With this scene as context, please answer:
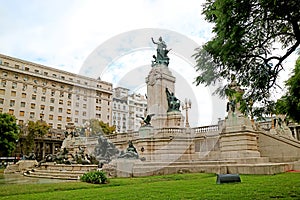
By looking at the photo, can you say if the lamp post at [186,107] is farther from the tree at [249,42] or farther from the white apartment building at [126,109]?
the tree at [249,42]

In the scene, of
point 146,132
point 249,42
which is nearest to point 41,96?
point 146,132

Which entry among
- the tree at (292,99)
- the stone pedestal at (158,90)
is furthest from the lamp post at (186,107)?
the tree at (292,99)

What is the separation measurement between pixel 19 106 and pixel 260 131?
59269mm

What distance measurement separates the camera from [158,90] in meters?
35.7

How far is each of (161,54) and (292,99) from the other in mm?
29384

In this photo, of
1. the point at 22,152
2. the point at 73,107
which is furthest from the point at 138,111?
the point at 22,152

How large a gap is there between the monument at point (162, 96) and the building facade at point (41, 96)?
2529cm

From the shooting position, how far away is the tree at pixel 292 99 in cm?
972

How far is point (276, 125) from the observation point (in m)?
37.2

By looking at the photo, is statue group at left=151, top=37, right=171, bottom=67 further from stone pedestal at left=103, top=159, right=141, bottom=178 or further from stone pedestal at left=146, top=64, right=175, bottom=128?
stone pedestal at left=103, top=159, right=141, bottom=178

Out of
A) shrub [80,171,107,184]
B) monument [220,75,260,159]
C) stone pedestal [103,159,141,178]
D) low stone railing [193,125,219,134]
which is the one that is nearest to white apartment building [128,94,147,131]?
low stone railing [193,125,219,134]

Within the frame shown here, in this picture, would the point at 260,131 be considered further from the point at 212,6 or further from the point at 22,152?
the point at 22,152

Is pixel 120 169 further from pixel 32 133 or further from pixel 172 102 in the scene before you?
pixel 32 133

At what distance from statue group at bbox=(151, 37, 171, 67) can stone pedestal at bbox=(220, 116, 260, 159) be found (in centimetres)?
1483
